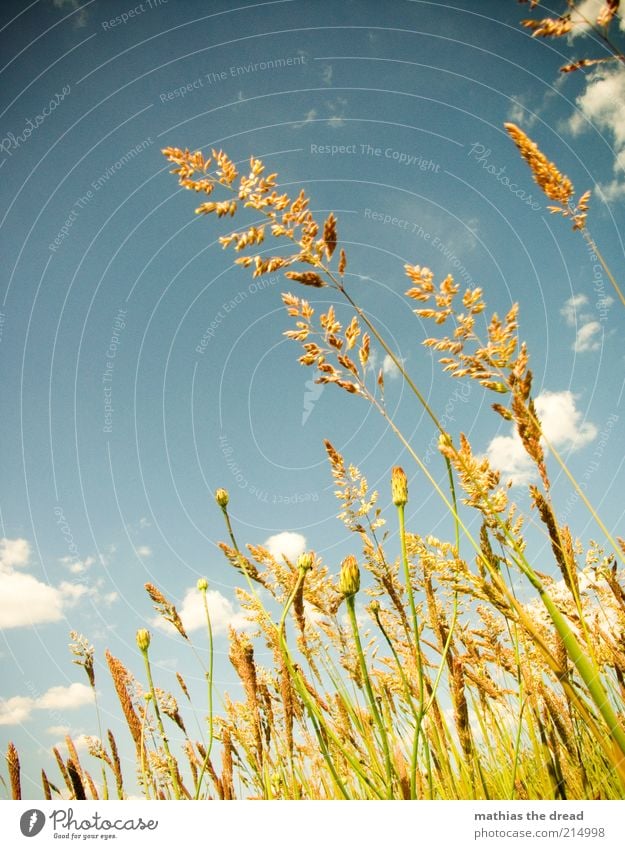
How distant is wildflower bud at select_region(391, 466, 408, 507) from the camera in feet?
4.16

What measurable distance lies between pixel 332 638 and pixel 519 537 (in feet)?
2.70

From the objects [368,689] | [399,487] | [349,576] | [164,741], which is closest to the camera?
[368,689]

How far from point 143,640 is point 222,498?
60cm

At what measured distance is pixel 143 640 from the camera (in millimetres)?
1770

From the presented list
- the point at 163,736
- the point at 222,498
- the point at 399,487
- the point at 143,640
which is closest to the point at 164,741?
the point at 163,736

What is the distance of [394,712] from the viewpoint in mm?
2080

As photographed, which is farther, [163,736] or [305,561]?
[163,736]

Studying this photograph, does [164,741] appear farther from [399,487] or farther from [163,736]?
[399,487]

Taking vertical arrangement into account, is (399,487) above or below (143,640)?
above

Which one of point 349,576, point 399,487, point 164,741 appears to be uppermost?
point 399,487

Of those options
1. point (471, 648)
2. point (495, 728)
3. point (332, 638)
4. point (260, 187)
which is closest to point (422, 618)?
point (471, 648)

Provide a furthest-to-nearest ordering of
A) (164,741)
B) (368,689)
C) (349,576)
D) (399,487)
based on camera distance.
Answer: (164,741) → (399,487) → (349,576) → (368,689)
